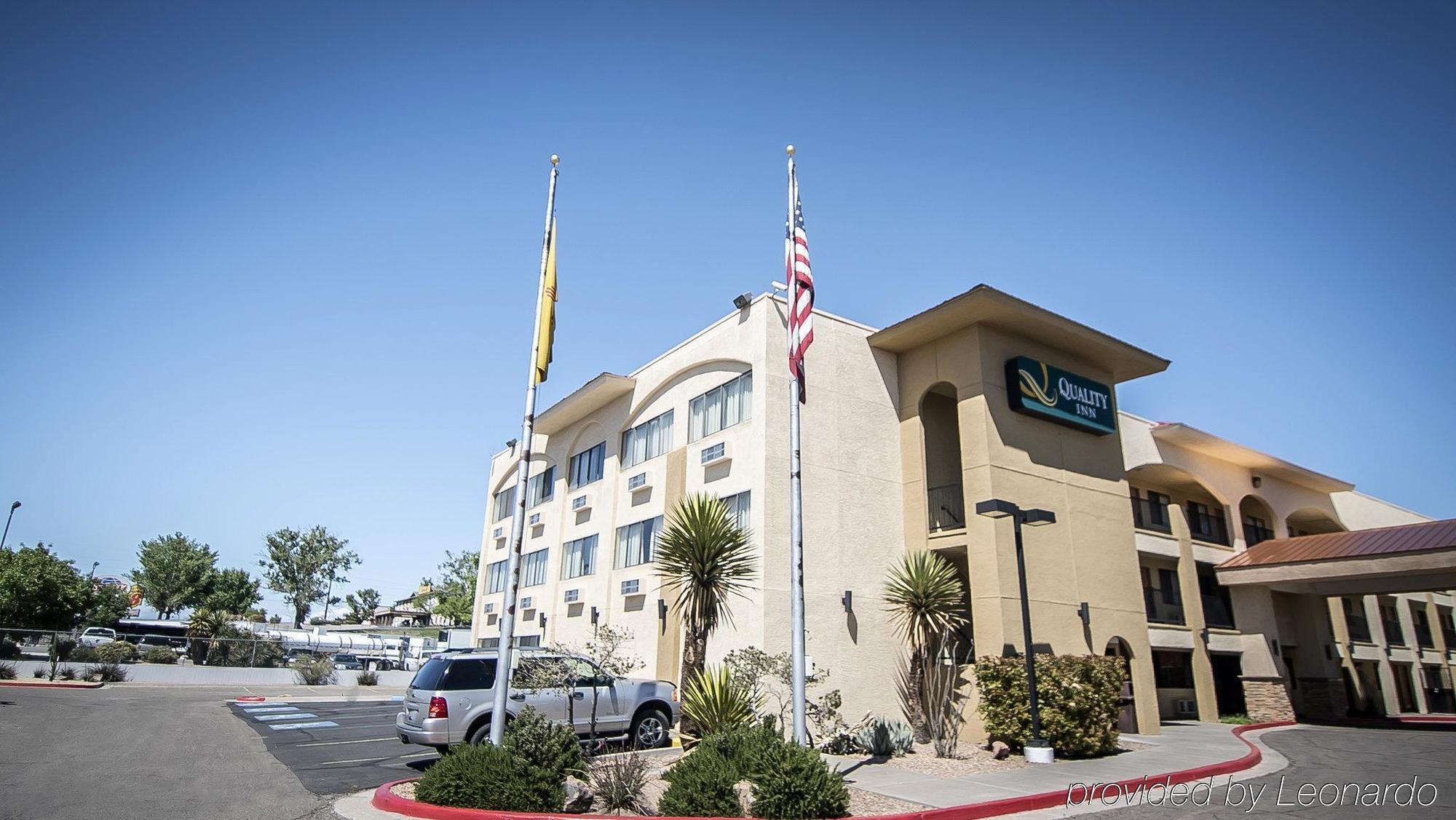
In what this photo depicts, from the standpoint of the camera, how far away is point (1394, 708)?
109 ft

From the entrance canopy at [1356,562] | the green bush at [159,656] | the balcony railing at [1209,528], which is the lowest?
the green bush at [159,656]

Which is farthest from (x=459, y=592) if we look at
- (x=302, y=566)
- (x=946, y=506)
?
(x=946, y=506)

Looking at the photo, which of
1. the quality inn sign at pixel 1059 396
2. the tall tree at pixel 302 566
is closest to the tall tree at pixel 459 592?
the tall tree at pixel 302 566

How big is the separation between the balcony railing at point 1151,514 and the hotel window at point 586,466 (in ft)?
59.7

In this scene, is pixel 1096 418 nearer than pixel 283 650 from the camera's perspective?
Yes

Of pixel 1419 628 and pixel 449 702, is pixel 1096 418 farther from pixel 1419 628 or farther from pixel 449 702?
pixel 1419 628

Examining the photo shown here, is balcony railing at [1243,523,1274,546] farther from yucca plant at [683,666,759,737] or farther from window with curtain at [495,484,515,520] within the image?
window with curtain at [495,484,515,520]

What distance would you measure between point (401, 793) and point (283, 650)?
3525 cm

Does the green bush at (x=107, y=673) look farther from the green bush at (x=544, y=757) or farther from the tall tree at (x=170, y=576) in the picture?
the tall tree at (x=170, y=576)

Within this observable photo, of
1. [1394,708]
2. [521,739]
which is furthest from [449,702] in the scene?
[1394,708]

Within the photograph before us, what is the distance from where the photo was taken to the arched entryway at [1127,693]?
2108cm

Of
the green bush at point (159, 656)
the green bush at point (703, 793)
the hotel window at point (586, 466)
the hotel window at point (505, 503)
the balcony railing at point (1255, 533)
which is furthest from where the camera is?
the green bush at point (159, 656)

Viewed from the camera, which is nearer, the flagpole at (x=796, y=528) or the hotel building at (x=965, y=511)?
the flagpole at (x=796, y=528)

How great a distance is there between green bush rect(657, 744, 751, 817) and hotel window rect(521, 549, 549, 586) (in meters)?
21.4
